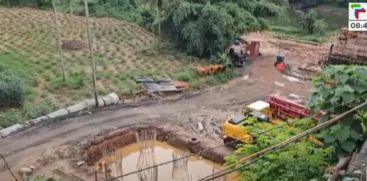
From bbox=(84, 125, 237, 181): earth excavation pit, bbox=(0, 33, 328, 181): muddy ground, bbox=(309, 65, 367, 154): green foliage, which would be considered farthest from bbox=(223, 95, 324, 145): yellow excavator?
bbox=(309, 65, 367, 154): green foliage

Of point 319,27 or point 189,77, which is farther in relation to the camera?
point 319,27

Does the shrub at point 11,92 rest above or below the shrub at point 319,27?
below

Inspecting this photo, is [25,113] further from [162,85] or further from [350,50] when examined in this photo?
[350,50]

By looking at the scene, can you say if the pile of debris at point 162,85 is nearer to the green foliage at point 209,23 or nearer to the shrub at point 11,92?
the green foliage at point 209,23

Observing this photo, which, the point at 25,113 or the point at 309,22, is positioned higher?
the point at 309,22
